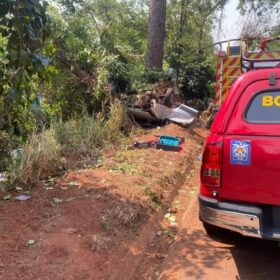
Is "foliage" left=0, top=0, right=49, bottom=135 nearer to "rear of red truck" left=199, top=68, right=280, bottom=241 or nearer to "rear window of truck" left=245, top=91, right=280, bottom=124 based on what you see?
"rear of red truck" left=199, top=68, right=280, bottom=241

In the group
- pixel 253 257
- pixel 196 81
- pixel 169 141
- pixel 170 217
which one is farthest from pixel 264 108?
pixel 196 81

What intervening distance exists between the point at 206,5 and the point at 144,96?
12934 mm

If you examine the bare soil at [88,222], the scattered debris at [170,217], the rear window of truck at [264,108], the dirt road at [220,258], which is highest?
the rear window of truck at [264,108]

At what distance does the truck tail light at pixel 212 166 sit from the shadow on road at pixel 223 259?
868 mm

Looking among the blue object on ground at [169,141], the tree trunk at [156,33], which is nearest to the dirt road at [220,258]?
the blue object on ground at [169,141]

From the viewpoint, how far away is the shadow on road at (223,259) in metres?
3.89

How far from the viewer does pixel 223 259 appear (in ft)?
13.8

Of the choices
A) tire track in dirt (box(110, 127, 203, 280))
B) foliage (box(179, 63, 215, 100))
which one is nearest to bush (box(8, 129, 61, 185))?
tire track in dirt (box(110, 127, 203, 280))

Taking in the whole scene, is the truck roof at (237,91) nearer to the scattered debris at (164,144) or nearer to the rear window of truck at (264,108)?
the rear window of truck at (264,108)

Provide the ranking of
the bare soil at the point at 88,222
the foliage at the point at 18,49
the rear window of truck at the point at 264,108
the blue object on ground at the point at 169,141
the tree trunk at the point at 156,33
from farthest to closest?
the tree trunk at the point at 156,33, the blue object on ground at the point at 169,141, the foliage at the point at 18,49, the bare soil at the point at 88,222, the rear window of truck at the point at 264,108

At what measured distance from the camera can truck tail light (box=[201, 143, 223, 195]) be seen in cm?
354

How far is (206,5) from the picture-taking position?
69.8ft

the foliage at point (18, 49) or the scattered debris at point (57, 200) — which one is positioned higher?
the foliage at point (18, 49)

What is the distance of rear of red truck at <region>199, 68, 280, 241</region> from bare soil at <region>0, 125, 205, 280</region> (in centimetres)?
110
